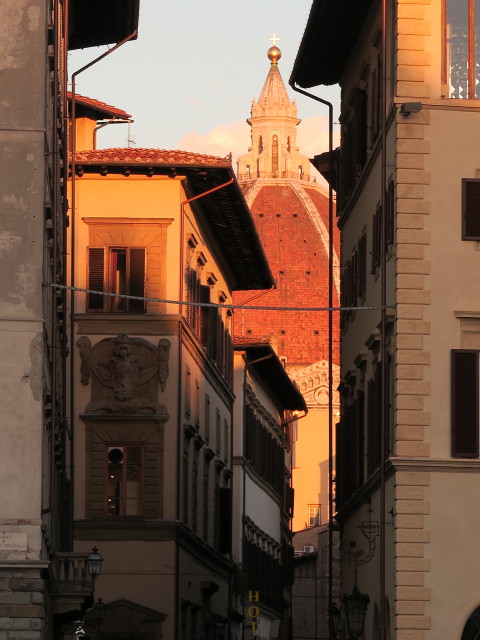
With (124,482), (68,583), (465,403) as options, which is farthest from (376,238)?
(124,482)

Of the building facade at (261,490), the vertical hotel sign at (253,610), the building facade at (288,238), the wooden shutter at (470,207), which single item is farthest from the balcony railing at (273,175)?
the wooden shutter at (470,207)

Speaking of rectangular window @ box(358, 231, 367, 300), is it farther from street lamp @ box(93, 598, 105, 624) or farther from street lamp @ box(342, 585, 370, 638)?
street lamp @ box(93, 598, 105, 624)

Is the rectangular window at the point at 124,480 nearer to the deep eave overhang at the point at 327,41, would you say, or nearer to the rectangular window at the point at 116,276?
the rectangular window at the point at 116,276

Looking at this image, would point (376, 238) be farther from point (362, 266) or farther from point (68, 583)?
point (68, 583)

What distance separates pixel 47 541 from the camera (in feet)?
95.8

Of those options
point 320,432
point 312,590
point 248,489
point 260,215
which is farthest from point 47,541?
point 260,215

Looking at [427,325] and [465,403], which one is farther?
[427,325]

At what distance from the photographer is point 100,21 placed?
1618 inches

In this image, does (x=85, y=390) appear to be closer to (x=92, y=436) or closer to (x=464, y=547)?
(x=92, y=436)

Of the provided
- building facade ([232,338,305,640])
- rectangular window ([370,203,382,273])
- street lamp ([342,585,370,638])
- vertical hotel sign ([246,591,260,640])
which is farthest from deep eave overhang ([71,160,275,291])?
street lamp ([342,585,370,638])

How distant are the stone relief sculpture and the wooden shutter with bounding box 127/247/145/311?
0.75 meters

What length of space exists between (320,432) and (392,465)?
117 meters

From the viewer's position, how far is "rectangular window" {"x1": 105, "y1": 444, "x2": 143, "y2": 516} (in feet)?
144

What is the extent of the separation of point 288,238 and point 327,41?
476 feet
